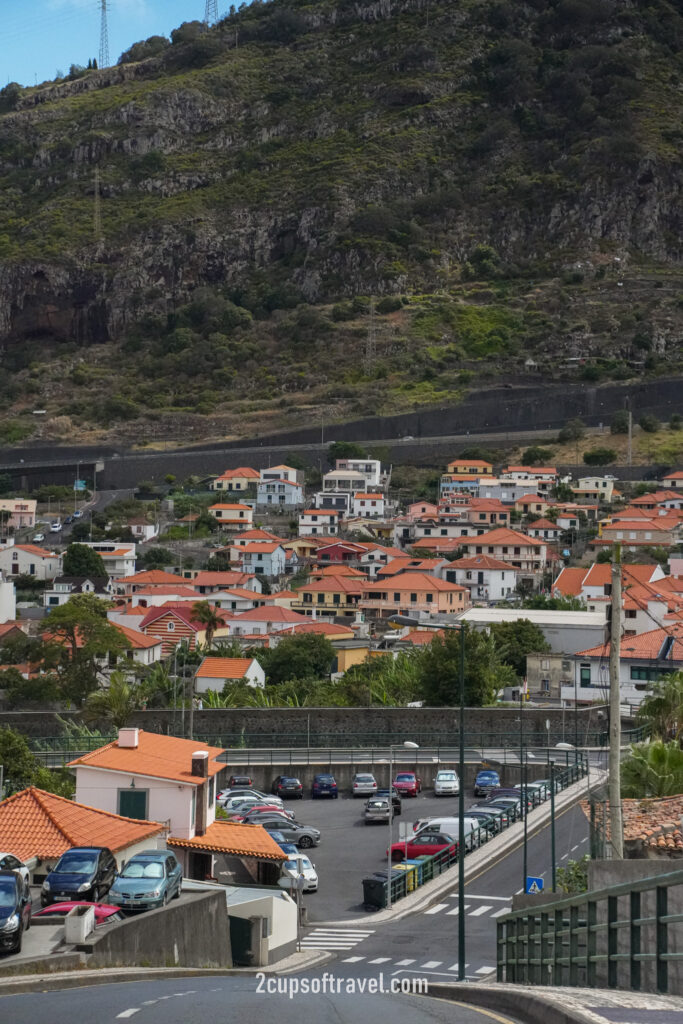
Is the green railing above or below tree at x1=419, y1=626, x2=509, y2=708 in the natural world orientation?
above

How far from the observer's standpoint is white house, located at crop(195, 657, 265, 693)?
1827 inches

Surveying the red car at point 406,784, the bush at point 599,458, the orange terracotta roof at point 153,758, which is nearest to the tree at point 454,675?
the red car at point 406,784

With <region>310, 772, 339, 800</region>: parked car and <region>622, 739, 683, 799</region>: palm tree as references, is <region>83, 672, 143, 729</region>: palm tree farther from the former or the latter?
<region>622, 739, 683, 799</region>: palm tree

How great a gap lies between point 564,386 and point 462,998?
10186 centimetres

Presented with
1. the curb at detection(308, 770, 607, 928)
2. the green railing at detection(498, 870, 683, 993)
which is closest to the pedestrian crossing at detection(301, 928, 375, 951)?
the curb at detection(308, 770, 607, 928)

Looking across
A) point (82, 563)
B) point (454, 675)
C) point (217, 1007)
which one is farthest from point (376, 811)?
point (82, 563)

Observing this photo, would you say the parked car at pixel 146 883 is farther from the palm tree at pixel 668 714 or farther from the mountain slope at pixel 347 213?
the mountain slope at pixel 347 213

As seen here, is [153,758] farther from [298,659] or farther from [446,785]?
[298,659]

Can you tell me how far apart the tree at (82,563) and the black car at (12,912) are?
205 feet

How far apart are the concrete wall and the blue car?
16.5 metres

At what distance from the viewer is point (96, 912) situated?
13883 mm

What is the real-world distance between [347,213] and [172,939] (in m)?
142

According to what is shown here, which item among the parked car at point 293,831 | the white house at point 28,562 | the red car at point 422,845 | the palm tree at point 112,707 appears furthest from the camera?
the white house at point 28,562

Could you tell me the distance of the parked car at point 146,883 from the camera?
47.6 feet
